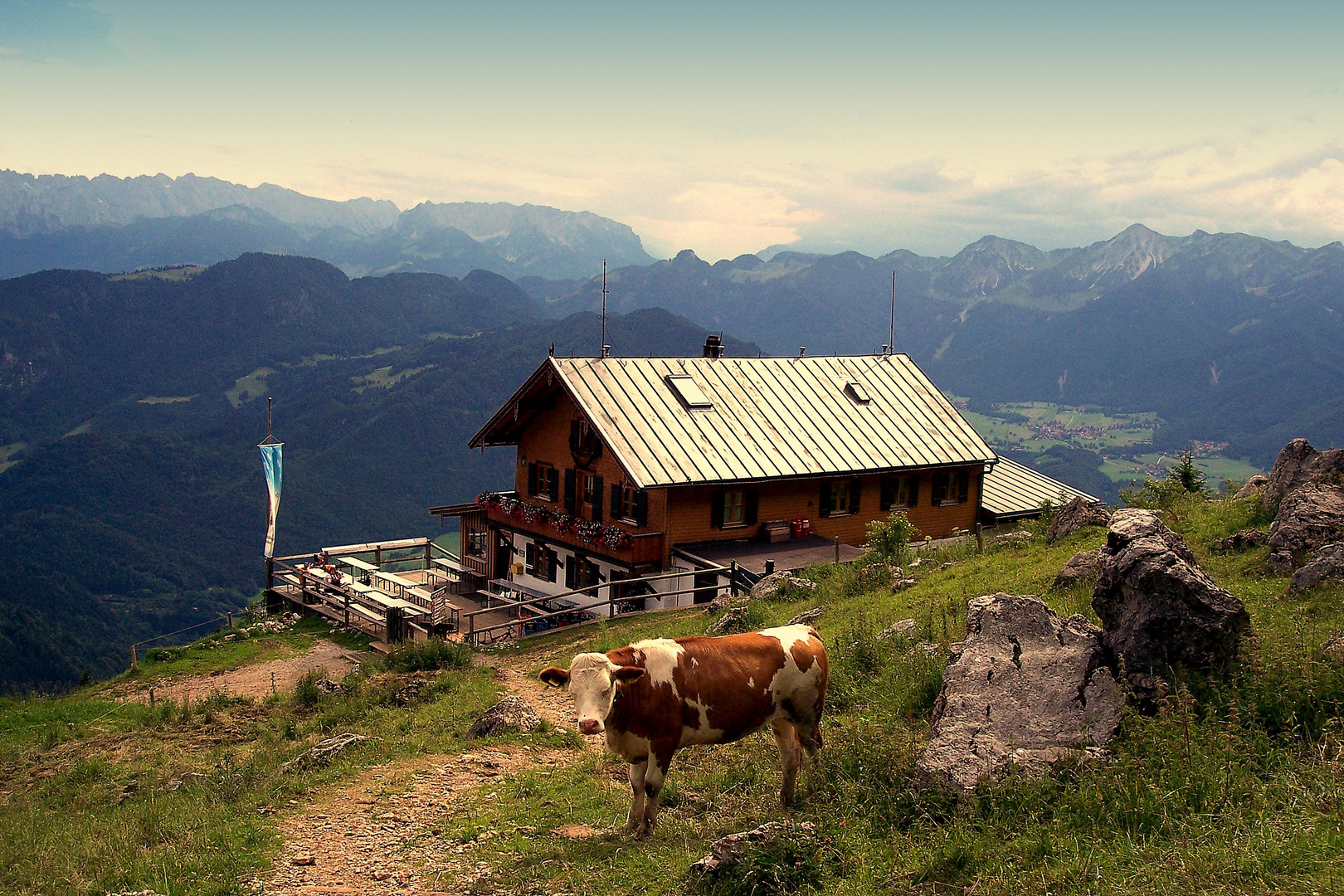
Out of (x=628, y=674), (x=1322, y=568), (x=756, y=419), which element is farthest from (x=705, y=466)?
(x=628, y=674)

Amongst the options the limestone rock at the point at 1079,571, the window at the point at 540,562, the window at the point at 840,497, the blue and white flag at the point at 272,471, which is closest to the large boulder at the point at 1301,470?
the limestone rock at the point at 1079,571

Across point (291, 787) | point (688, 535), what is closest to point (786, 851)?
point (291, 787)

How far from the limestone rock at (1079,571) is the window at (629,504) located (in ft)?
63.6

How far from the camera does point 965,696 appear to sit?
10.6 m

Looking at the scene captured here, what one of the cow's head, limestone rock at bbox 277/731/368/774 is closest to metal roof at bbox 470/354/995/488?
limestone rock at bbox 277/731/368/774

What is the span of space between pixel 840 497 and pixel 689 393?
23.0 ft

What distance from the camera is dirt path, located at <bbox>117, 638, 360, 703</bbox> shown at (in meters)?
25.8

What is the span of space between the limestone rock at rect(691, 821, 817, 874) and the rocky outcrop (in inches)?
291

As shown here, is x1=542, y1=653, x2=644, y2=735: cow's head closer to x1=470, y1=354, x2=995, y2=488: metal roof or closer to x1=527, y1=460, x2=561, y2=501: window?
x1=470, y1=354, x2=995, y2=488: metal roof

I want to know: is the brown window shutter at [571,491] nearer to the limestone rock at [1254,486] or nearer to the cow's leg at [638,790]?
the limestone rock at [1254,486]

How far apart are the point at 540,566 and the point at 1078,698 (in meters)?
30.9

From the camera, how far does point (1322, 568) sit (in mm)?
12242

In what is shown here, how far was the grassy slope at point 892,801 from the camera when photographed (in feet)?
25.9

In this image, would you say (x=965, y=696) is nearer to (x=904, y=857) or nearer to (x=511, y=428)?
(x=904, y=857)
